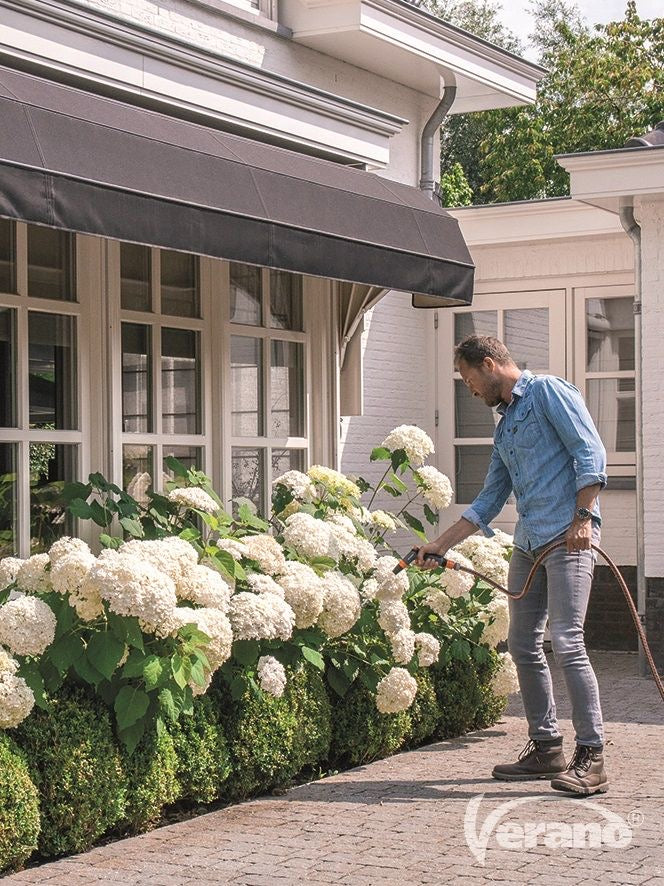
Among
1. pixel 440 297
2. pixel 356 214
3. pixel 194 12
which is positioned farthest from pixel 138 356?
pixel 194 12

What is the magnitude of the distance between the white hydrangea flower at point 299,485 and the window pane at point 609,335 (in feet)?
15.2

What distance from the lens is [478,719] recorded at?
7680mm

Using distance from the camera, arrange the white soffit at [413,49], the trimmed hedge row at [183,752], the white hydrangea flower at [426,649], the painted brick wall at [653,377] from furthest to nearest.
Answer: the white soffit at [413,49], the painted brick wall at [653,377], the white hydrangea flower at [426,649], the trimmed hedge row at [183,752]

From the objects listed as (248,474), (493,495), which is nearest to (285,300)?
(248,474)

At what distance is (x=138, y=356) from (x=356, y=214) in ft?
4.61

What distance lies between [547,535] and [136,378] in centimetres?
233

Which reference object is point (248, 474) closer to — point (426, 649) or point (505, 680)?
point (426, 649)

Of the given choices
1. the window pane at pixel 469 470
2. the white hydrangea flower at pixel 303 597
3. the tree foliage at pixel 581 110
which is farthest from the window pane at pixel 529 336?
the tree foliage at pixel 581 110

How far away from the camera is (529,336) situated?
11.6m

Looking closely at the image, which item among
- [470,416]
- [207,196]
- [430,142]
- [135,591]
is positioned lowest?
[135,591]

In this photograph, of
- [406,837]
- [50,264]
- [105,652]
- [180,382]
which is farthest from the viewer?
[180,382]

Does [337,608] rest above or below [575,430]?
below

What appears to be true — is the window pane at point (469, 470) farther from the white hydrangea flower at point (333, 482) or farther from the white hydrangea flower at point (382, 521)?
the white hydrangea flower at point (333, 482)

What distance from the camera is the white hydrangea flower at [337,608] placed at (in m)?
6.42
